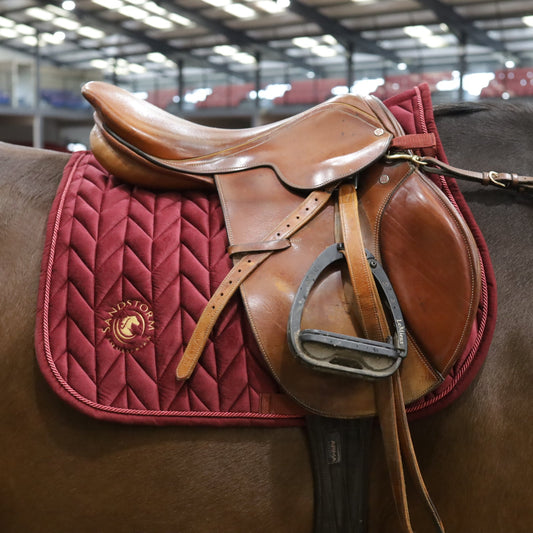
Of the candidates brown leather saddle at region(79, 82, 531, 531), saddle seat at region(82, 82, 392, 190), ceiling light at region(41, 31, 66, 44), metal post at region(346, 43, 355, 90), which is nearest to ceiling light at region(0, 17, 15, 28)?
ceiling light at region(41, 31, 66, 44)

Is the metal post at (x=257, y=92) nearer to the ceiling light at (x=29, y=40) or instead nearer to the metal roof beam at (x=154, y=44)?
the metal roof beam at (x=154, y=44)

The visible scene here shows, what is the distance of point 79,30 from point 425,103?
637 inches

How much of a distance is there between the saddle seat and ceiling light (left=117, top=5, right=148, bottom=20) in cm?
1396

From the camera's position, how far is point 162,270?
1.04m

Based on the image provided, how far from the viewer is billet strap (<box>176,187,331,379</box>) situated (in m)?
0.99

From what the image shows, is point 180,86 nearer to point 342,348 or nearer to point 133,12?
point 133,12

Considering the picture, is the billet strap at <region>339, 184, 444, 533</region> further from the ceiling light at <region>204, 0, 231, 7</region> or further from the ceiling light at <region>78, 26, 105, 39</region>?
the ceiling light at <region>78, 26, 105, 39</region>

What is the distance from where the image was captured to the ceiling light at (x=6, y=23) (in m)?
14.9

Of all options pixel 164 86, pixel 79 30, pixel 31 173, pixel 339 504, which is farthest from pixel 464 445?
pixel 79 30

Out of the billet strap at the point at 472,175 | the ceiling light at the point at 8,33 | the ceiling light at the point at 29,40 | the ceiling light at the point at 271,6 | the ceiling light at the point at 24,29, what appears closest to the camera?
the billet strap at the point at 472,175

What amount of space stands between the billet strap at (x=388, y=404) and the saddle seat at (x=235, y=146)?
0.19m

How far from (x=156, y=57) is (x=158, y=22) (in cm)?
153

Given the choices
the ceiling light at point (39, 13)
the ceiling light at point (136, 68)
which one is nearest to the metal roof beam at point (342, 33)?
the ceiling light at point (136, 68)

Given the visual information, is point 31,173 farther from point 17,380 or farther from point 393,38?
point 393,38
